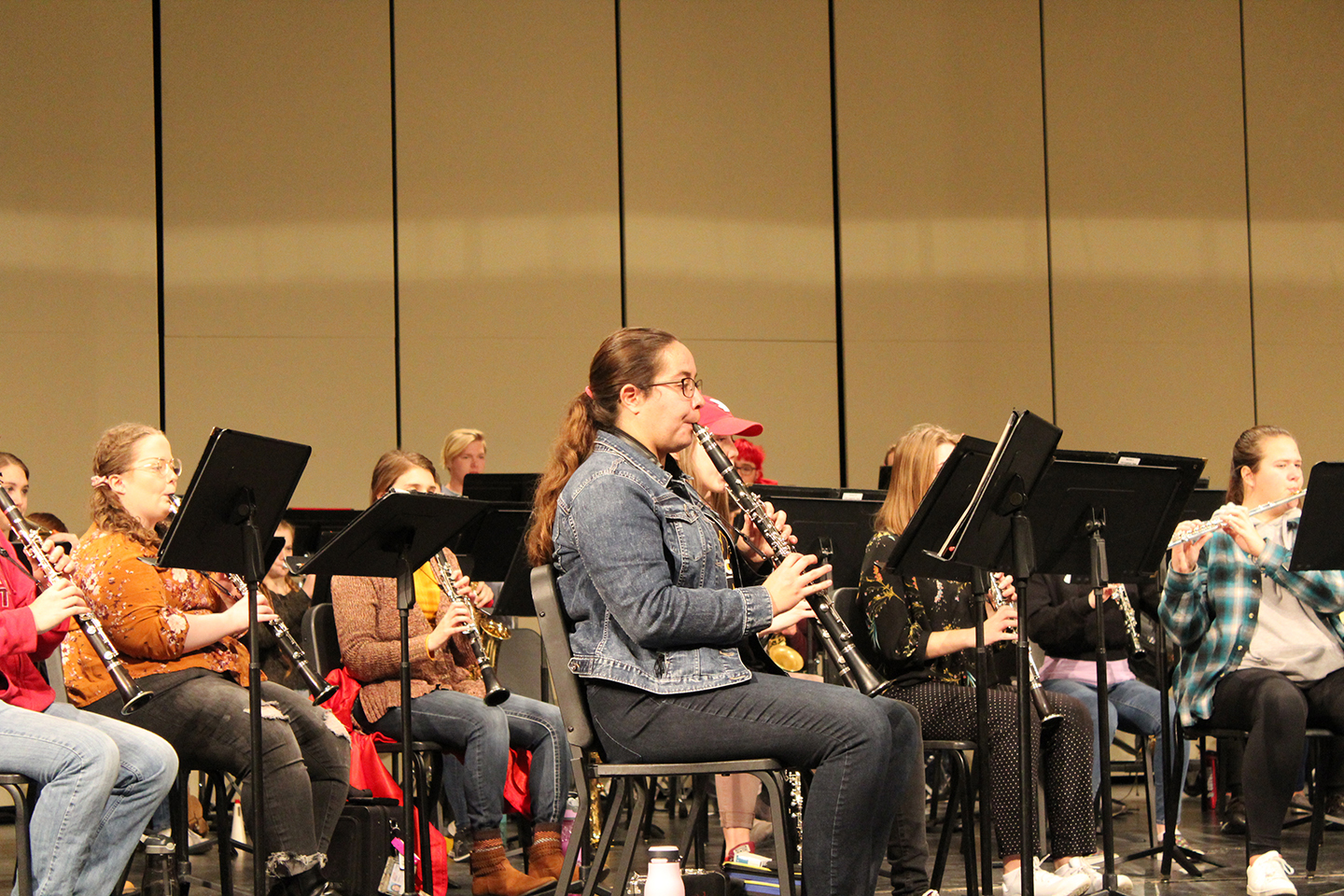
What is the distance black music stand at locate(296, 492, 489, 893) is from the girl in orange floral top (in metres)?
0.23

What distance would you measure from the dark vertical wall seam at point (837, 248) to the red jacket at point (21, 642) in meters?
4.90

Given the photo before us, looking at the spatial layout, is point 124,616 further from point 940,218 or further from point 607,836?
point 940,218

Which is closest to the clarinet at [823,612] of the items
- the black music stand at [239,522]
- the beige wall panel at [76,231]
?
the black music stand at [239,522]

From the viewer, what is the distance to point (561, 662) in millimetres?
2553

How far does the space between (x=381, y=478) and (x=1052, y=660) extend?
2308 millimetres

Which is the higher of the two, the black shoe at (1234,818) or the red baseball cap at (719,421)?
the red baseball cap at (719,421)

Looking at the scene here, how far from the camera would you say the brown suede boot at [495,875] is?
12.2 ft

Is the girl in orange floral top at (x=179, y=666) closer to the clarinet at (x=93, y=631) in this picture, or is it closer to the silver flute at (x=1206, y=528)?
the clarinet at (x=93, y=631)

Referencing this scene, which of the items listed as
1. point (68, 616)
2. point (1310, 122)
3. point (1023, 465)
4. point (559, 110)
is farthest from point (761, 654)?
point (1310, 122)

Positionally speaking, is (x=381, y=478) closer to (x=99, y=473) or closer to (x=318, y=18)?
(x=99, y=473)

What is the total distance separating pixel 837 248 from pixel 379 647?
4.34m

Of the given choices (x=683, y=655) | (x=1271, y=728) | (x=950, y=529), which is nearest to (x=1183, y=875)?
(x=1271, y=728)

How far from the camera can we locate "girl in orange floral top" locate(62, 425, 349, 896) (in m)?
3.24

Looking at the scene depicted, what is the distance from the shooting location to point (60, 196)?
6742 millimetres
